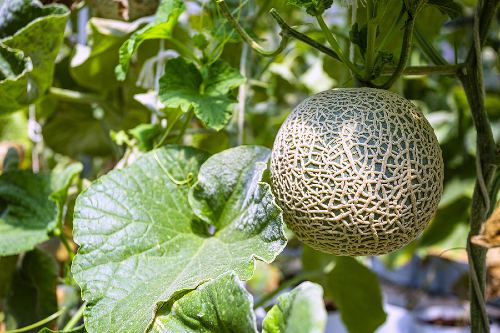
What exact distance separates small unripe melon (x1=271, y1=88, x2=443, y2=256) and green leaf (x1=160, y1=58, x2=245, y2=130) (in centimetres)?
14

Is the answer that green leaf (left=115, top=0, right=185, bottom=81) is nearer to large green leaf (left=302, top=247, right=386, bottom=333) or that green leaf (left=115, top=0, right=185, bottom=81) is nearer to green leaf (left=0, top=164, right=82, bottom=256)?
green leaf (left=0, top=164, right=82, bottom=256)

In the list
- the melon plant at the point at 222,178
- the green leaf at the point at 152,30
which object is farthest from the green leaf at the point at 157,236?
the green leaf at the point at 152,30

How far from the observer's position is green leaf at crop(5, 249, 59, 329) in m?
0.95

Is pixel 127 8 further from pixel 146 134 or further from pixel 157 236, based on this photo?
pixel 157 236

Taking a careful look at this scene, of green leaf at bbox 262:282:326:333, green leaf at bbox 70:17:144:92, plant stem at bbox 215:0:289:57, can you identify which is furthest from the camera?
green leaf at bbox 70:17:144:92

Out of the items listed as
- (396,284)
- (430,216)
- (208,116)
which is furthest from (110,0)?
(396,284)

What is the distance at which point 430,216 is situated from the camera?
0.59m

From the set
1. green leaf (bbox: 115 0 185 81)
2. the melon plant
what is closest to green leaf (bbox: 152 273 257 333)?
the melon plant

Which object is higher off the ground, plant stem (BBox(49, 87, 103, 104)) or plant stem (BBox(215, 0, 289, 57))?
plant stem (BBox(215, 0, 289, 57))

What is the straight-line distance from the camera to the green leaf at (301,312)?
1.46 ft

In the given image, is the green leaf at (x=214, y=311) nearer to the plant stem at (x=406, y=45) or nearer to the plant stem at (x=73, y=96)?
the plant stem at (x=406, y=45)

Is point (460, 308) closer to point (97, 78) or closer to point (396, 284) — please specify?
point (396, 284)

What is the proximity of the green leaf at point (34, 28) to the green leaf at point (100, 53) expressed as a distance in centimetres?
7

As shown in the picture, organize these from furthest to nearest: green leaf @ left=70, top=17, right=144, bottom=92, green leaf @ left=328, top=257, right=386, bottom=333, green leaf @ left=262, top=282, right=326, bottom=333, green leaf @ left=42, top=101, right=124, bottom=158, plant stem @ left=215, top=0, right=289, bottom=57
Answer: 1. green leaf @ left=42, top=101, right=124, bottom=158
2. green leaf @ left=328, top=257, right=386, bottom=333
3. green leaf @ left=70, top=17, right=144, bottom=92
4. plant stem @ left=215, top=0, right=289, bottom=57
5. green leaf @ left=262, top=282, right=326, bottom=333
